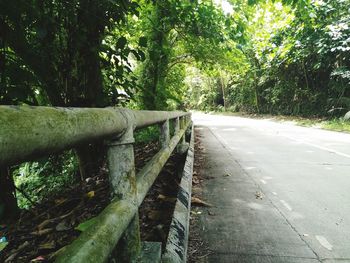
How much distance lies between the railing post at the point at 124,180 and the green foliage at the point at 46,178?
3.39 m

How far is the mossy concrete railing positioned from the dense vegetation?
123 centimetres

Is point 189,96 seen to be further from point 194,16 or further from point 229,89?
point 194,16

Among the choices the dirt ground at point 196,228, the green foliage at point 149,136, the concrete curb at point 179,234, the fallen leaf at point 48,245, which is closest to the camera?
the concrete curb at point 179,234

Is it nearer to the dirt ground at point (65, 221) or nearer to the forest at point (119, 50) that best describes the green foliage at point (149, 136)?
the forest at point (119, 50)

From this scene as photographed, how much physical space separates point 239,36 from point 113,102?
4.05 metres

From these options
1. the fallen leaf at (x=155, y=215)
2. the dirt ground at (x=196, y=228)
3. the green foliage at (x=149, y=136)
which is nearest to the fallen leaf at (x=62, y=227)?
the fallen leaf at (x=155, y=215)

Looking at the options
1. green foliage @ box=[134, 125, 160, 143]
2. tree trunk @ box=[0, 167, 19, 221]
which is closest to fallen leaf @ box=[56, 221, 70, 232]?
tree trunk @ box=[0, 167, 19, 221]

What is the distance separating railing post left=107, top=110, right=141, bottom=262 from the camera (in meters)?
1.17

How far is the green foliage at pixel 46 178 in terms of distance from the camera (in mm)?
4547

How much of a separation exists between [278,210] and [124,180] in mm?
2372

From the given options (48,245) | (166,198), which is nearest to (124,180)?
Answer: (48,245)

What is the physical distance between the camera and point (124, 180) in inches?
47.3

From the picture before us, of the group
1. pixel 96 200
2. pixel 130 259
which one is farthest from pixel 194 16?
pixel 130 259

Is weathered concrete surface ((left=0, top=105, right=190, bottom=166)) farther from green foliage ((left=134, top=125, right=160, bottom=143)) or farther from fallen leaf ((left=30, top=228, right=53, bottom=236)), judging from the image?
green foliage ((left=134, top=125, right=160, bottom=143))
